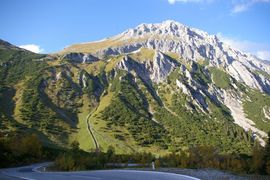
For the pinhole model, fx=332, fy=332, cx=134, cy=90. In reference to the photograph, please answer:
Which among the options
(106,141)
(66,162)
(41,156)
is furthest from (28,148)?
(106,141)

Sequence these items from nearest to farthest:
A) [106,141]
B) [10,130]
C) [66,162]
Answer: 1. [66,162]
2. [10,130]
3. [106,141]

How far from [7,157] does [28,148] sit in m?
24.7

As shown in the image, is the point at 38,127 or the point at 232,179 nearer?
the point at 232,179

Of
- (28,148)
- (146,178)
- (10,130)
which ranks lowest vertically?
(146,178)

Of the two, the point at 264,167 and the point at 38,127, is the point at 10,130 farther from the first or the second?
the point at 264,167

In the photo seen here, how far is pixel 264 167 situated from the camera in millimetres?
59969

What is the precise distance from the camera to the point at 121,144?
186 metres

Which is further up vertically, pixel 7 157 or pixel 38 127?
pixel 38 127

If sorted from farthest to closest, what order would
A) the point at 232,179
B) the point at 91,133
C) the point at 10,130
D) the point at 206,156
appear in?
the point at 91,133
the point at 10,130
the point at 206,156
the point at 232,179

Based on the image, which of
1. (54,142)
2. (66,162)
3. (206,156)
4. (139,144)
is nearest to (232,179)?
(66,162)

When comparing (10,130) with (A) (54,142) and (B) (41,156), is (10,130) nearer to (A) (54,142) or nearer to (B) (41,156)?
(A) (54,142)

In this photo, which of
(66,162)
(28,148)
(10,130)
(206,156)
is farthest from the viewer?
(10,130)

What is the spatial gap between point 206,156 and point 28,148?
56277 millimetres

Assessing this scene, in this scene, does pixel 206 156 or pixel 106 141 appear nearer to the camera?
pixel 206 156
